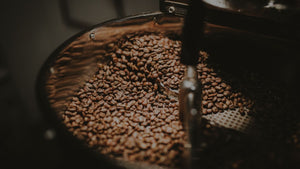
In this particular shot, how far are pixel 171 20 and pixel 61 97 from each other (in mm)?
478

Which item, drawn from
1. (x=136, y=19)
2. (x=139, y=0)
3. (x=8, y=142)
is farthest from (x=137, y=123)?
(x=8, y=142)

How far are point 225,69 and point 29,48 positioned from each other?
0.95 metres

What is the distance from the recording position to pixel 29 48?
3.80ft

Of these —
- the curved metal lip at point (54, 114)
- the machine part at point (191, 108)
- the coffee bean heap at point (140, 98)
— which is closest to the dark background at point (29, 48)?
the coffee bean heap at point (140, 98)

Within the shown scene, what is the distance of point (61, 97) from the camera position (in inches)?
29.7

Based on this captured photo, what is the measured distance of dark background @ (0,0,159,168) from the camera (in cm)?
107

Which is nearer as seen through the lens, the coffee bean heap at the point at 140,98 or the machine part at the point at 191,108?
the machine part at the point at 191,108

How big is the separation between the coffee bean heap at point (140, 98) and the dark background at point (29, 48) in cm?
33

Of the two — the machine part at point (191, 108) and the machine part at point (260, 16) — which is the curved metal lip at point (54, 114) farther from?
the machine part at point (260, 16)

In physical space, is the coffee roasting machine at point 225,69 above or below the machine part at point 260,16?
below

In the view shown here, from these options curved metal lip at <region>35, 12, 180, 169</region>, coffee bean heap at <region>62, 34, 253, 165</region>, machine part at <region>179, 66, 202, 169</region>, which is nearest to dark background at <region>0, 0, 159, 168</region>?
coffee bean heap at <region>62, 34, 253, 165</region>

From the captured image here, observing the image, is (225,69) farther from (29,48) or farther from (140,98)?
(29,48)

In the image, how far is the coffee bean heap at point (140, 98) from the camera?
0.68m

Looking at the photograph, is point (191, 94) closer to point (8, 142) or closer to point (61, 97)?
point (61, 97)
